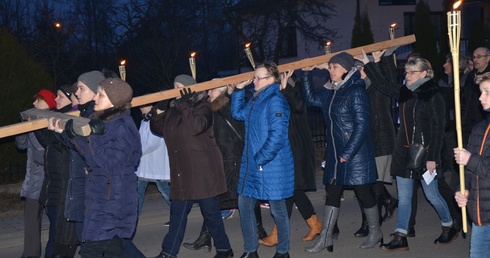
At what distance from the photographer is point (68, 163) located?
22.9 ft

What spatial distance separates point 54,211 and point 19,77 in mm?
5300

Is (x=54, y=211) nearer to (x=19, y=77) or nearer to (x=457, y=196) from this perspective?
(x=457, y=196)

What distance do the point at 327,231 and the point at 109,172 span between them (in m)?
2.83

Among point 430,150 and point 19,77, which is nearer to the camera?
point 430,150

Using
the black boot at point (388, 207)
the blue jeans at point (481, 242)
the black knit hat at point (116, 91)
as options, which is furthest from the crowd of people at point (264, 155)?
the blue jeans at point (481, 242)

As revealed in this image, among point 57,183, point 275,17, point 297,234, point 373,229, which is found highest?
point 275,17

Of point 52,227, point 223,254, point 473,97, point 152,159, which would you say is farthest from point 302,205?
point 52,227

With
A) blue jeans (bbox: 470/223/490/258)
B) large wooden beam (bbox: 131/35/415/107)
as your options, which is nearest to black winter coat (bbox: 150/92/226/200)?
large wooden beam (bbox: 131/35/415/107)

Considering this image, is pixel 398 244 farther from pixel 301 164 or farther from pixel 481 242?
pixel 481 242

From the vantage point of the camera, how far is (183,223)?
7.48 m

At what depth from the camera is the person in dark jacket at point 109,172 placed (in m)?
A: 5.81

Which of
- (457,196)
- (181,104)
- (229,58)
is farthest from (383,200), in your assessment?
(229,58)

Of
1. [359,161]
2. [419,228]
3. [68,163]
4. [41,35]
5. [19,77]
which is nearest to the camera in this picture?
[68,163]

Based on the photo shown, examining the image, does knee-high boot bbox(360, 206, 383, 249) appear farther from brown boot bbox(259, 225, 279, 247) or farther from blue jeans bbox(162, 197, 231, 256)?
blue jeans bbox(162, 197, 231, 256)
